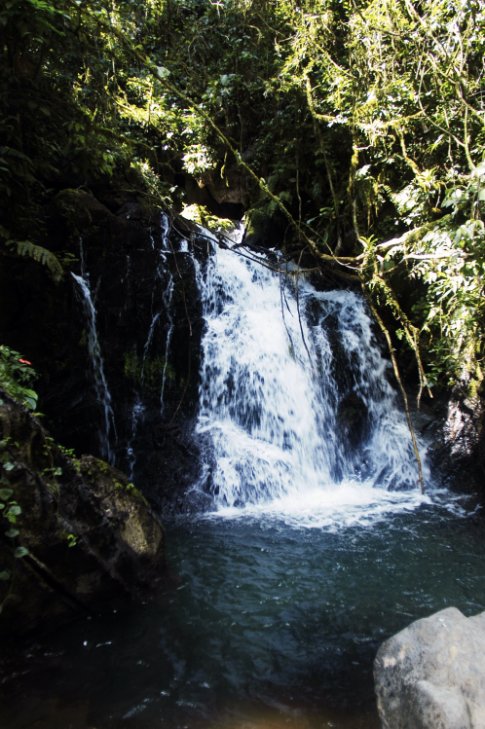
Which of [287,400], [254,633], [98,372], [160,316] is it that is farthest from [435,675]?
[160,316]

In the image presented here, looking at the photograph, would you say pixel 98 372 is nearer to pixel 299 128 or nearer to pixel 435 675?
pixel 435 675

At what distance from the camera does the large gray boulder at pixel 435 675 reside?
2053 millimetres

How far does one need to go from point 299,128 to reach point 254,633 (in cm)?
883

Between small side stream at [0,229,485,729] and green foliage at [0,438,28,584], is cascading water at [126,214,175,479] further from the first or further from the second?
green foliage at [0,438,28,584]

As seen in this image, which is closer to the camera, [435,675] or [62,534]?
[435,675]

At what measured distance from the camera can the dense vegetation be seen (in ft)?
16.4

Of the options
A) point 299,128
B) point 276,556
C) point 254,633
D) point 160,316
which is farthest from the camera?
point 299,128

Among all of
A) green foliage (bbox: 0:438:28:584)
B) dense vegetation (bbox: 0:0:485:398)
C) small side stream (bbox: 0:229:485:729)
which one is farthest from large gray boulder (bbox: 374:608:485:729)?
dense vegetation (bbox: 0:0:485:398)

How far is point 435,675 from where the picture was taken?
227 centimetres

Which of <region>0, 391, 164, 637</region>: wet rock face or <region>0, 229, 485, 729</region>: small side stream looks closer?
<region>0, 229, 485, 729</region>: small side stream

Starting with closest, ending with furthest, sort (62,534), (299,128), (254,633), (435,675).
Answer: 1. (435,675)
2. (62,534)
3. (254,633)
4. (299,128)

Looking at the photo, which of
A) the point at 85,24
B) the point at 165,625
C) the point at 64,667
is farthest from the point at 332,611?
the point at 85,24

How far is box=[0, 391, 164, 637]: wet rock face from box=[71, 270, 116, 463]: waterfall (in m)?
2.60

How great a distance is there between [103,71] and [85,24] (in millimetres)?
511
